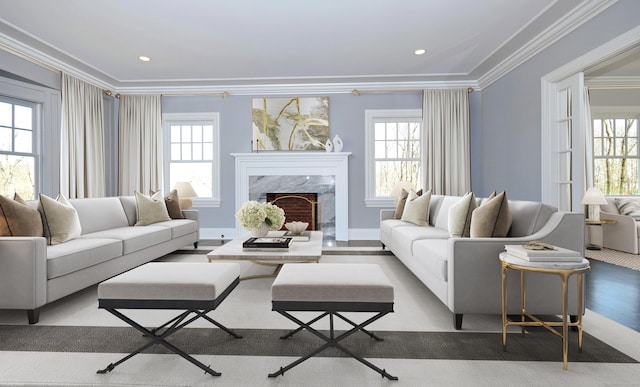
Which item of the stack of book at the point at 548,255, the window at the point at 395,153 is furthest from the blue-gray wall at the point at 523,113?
→ the stack of book at the point at 548,255

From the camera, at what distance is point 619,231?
176 inches

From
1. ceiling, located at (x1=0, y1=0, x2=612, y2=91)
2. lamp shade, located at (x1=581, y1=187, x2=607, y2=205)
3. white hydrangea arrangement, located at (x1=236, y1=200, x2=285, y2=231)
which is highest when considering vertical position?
ceiling, located at (x1=0, y1=0, x2=612, y2=91)

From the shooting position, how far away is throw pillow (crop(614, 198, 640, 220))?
4531mm

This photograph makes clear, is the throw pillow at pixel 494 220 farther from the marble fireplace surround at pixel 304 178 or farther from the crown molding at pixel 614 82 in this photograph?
the crown molding at pixel 614 82

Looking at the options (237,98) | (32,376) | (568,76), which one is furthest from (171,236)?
(568,76)

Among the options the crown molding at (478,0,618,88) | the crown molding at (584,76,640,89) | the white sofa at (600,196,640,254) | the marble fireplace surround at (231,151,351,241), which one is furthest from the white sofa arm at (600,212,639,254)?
the marble fireplace surround at (231,151,351,241)

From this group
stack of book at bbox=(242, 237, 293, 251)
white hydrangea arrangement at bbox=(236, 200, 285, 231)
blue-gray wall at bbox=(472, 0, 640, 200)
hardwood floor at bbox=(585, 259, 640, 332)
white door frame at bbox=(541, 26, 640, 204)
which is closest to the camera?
hardwood floor at bbox=(585, 259, 640, 332)

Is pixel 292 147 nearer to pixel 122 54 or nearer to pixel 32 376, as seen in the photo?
pixel 122 54

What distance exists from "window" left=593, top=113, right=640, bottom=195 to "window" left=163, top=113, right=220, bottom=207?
22.1 ft

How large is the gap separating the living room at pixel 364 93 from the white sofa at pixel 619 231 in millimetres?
1325

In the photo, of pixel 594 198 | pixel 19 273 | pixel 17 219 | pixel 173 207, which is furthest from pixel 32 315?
pixel 594 198

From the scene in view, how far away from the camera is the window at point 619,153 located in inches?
226

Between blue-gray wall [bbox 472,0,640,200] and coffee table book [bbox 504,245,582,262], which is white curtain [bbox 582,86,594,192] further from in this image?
coffee table book [bbox 504,245,582,262]

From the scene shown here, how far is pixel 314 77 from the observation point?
5301 millimetres
